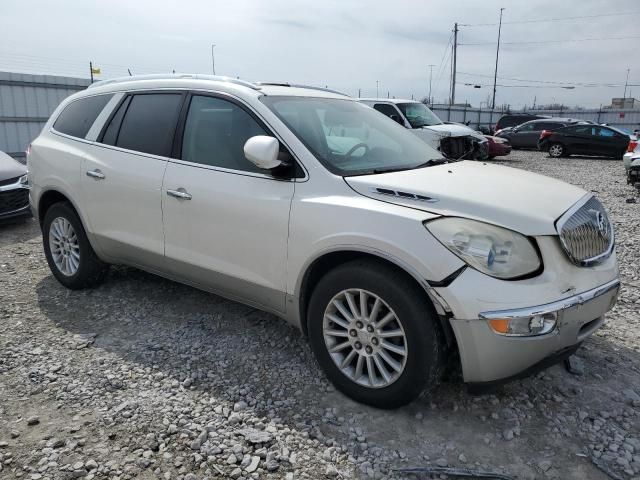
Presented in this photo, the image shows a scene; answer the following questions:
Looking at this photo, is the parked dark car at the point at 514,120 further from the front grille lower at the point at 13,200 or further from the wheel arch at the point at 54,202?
the wheel arch at the point at 54,202

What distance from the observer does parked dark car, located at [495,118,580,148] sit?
74.0 feet

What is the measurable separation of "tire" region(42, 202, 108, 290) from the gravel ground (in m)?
0.46

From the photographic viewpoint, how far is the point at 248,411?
2.91 metres

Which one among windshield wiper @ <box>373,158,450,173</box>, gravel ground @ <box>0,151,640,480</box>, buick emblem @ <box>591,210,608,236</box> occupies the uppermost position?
windshield wiper @ <box>373,158,450,173</box>

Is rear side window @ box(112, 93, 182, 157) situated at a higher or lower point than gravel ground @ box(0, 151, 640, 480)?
higher

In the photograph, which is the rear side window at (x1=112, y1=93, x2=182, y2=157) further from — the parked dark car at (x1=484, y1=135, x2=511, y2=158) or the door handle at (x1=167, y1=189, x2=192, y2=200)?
the parked dark car at (x1=484, y1=135, x2=511, y2=158)

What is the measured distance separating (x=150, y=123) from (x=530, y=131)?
72.5 ft

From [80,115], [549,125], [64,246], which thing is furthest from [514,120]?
[64,246]

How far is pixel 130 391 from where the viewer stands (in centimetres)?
309

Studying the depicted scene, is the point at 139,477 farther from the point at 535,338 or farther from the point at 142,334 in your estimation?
the point at 535,338

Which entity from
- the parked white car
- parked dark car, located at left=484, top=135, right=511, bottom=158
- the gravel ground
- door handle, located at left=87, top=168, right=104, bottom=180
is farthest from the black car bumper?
parked dark car, located at left=484, top=135, right=511, bottom=158

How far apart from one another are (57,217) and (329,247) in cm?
299

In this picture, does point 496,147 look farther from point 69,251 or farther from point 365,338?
point 365,338

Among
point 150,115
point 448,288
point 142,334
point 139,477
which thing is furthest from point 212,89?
point 139,477
